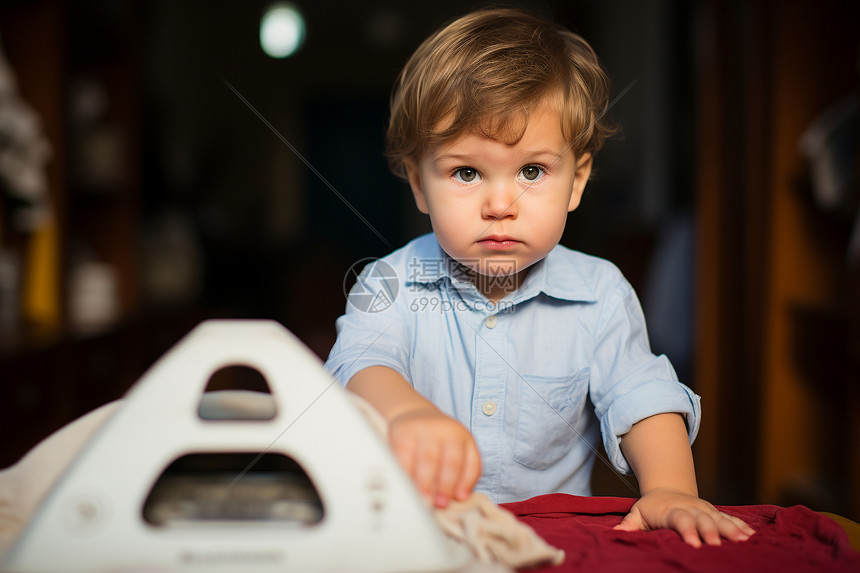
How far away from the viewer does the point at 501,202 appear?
0.49 meters

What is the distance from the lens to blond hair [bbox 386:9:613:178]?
0.51 m

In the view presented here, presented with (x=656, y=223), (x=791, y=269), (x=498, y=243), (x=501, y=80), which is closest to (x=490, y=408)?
(x=498, y=243)

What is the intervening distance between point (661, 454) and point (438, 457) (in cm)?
21

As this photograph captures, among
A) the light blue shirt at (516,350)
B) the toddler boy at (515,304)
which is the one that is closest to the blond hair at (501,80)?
the toddler boy at (515,304)

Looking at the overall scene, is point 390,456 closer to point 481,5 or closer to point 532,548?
point 532,548

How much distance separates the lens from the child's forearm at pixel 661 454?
49 cm

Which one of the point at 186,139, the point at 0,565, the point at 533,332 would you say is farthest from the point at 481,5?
the point at 186,139

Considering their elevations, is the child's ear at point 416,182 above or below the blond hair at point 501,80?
below

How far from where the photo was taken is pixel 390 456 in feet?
1.12

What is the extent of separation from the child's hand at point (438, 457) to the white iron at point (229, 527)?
0.11ft

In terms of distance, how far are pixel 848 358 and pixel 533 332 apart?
38.7 inches

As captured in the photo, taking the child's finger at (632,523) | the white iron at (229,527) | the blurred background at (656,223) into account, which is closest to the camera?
the white iron at (229,527)

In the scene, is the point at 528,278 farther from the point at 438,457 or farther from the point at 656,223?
the point at 656,223

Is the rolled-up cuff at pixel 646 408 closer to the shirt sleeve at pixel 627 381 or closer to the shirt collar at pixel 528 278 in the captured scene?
the shirt sleeve at pixel 627 381
